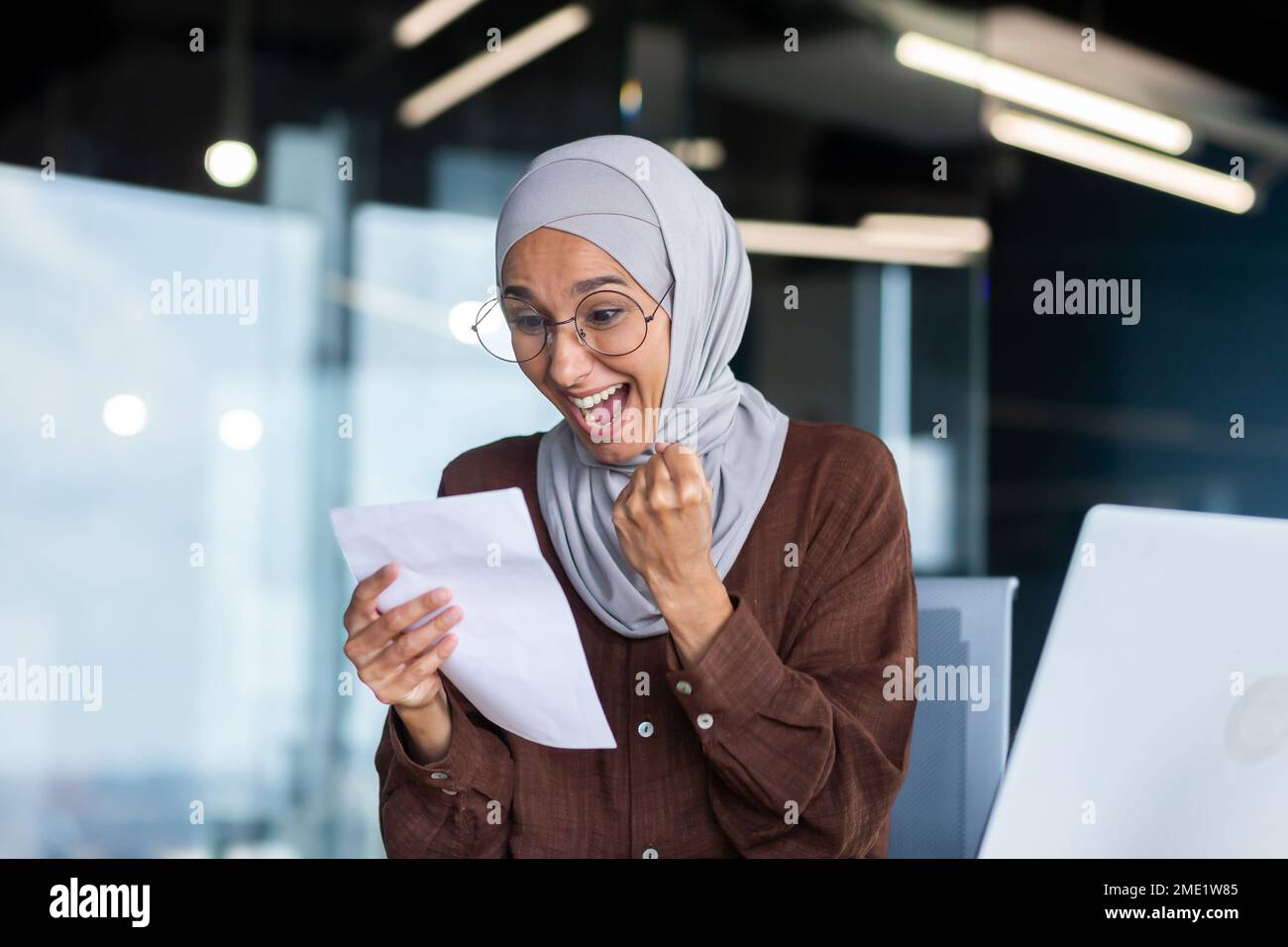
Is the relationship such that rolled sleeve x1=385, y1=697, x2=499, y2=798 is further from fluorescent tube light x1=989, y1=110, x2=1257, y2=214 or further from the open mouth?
fluorescent tube light x1=989, y1=110, x2=1257, y2=214

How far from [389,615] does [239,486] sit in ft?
8.49

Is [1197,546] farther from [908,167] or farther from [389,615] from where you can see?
[908,167]

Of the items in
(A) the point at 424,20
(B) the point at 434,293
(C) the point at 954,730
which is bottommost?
(C) the point at 954,730

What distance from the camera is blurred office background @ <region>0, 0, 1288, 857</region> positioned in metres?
3.42

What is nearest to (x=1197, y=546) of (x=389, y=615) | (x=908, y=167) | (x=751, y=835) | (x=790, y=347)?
(x=751, y=835)

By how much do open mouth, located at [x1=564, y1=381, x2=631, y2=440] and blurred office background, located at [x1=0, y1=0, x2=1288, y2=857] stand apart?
2.29 m

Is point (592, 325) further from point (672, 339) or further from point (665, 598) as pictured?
point (665, 598)

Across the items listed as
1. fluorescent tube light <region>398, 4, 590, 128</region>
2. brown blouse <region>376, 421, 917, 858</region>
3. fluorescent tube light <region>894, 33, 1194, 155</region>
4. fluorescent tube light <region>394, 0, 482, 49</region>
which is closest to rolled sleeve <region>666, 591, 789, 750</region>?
brown blouse <region>376, 421, 917, 858</region>

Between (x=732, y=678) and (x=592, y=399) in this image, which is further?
(x=592, y=399)

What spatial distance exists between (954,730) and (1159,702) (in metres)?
0.63

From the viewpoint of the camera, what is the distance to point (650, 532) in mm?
1057

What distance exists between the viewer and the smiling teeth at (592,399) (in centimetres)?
127

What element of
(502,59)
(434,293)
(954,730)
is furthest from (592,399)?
(502,59)

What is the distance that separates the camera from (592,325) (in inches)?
48.8
